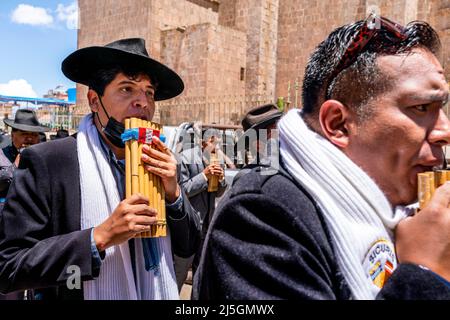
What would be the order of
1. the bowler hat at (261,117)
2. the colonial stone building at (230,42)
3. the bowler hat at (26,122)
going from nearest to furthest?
the bowler hat at (261,117) < the bowler hat at (26,122) < the colonial stone building at (230,42)

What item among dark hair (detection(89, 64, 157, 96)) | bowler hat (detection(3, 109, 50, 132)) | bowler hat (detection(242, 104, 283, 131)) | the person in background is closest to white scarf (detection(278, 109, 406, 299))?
dark hair (detection(89, 64, 157, 96))

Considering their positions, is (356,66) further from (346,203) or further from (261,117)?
(261,117)

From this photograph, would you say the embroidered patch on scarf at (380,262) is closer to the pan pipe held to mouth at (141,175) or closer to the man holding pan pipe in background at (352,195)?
the man holding pan pipe in background at (352,195)

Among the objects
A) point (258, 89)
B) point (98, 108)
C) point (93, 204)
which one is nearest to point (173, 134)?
point (98, 108)

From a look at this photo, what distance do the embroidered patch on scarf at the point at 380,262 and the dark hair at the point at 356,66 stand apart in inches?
14.8

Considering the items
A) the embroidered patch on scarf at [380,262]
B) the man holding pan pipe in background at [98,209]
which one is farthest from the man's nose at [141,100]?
the embroidered patch on scarf at [380,262]

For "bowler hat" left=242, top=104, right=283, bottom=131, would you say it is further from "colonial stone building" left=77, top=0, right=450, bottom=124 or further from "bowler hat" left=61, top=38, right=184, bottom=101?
"colonial stone building" left=77, top=0, right=450, bottom=124

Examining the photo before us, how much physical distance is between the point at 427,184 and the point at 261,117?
316 cm

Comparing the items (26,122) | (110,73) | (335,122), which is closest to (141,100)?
(110,73)

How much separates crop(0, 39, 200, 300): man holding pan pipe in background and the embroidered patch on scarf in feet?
3.25

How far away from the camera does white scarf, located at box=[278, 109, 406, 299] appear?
3.62 feet

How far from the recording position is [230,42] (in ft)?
58.5

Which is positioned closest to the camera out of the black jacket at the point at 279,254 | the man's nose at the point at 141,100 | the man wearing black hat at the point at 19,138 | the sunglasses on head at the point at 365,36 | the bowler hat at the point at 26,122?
the black jacket at the point at 279,254

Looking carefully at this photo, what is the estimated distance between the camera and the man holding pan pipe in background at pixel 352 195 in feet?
3.53
